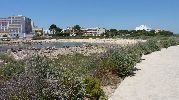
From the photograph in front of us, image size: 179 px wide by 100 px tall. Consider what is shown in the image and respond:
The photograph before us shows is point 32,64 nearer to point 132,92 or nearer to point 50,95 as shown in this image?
point 50,95

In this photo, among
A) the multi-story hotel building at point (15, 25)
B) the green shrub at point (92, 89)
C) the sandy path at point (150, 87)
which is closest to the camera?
the green shrub at point (92, 89)

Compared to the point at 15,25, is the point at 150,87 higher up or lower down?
lower down

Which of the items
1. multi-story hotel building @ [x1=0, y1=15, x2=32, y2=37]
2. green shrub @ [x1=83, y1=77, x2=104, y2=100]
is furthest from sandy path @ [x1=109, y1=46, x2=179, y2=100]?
multi-story hotel building @ [x1=0, y1=15, x2=32, y2=37]

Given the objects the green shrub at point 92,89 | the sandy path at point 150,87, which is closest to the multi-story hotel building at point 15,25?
the sandy path at point 150,87

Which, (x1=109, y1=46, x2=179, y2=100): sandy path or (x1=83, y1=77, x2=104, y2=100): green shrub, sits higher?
(x1=83, y1=77, x2=104, y2=100): green shrub

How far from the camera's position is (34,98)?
305 inches

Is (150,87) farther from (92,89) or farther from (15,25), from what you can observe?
(15,25)

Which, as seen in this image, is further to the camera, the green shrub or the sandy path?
the sandy path

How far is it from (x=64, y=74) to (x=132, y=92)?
148 inches

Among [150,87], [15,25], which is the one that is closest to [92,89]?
[150,87]

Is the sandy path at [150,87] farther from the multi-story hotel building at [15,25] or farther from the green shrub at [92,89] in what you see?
the multi-story hotel building at [15,25]

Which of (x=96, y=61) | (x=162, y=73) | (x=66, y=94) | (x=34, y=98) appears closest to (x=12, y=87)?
(x=34, y=98)

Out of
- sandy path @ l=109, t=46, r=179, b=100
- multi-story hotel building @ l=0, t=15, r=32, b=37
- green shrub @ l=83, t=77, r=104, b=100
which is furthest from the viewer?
multi-story hotel building @ l=0, t=15, r=32, b=37

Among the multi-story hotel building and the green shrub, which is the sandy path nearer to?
the green shrub
